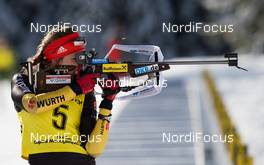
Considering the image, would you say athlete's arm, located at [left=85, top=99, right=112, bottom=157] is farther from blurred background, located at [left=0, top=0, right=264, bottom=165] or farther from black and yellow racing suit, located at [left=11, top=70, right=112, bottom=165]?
blurred background, located at [left=0, top=0, right=264, bottom=165]

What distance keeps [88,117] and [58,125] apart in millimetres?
196

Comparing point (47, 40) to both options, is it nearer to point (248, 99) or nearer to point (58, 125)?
point (58, 125)

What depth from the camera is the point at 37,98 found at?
502 cm

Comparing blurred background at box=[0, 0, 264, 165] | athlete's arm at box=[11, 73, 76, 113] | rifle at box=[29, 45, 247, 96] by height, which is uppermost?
blurred background at box=[0, 0, 264, 165]

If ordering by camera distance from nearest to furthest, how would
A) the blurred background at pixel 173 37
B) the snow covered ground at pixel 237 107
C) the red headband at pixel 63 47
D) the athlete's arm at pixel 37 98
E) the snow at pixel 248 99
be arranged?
the athlete's arm at pixel 37 98, the red headband at pixel 63 47, the blurred background at pixel 173 37, the snow covered ground at pixel 237 107, the snow at pixel 248 99

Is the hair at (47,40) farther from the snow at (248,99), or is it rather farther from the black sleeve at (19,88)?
the snow at (248,99)

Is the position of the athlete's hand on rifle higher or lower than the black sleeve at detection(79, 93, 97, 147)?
higher

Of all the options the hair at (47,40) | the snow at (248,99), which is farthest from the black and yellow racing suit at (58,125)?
the snow at (248,99)

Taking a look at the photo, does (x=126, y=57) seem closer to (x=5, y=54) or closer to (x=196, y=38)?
(x=5, y=54)

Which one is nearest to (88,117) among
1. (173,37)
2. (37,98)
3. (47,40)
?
(37,98)

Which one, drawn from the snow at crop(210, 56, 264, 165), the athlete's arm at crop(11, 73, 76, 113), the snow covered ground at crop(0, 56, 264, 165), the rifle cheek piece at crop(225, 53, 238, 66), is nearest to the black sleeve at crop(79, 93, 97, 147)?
the athlete's arm at crop(11, 73, 76, 113)

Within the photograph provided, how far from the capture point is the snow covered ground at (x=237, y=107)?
11700mm

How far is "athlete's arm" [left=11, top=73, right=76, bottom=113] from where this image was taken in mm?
5000

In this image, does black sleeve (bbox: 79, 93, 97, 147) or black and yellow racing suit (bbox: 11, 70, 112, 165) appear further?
black sleeve (bbox: 79, 93, 97, 147)
